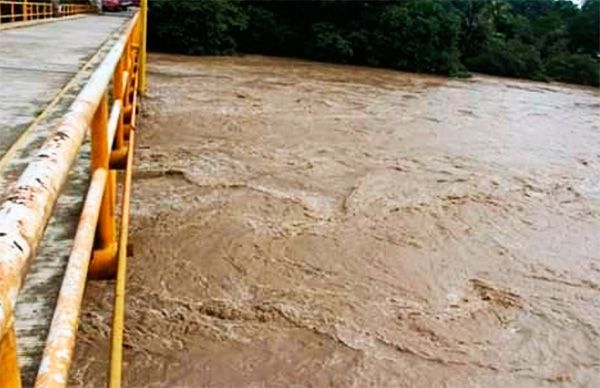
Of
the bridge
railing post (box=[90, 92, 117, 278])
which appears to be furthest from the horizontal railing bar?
railing post (box=[90, 92, 117, 278])

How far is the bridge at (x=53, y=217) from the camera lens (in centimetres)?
72

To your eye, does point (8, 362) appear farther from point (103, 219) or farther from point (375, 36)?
point (375, 36)

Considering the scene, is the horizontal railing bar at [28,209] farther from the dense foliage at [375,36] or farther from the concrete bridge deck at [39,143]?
the dense foliage at [375,36]

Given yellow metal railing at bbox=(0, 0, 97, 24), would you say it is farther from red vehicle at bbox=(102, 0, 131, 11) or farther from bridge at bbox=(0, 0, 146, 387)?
bridge at bbox=(0, 0, 146, 387)

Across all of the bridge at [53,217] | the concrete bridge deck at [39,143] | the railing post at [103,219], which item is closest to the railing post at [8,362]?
A: the bridge at [53,217]

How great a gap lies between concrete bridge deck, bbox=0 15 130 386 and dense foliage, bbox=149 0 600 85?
52.1ft

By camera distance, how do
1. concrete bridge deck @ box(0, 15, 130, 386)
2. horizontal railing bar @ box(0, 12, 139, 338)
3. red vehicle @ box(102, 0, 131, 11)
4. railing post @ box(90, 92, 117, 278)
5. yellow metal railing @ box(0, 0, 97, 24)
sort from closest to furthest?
horizontal railing bar @ box(0, 12, 139, 338) → concrete bridge deck @ box(0, 15, 130, 386) → railing post @ box(90, 92, 117, 278) → yellow metal railing @ box(0, 0, 97, 24) → red vehicle @ box(102, 0, 131, 11)

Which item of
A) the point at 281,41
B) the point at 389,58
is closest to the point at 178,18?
the point at 281,41

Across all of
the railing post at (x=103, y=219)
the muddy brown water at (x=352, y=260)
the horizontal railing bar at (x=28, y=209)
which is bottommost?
the muddy brown water at (x=352, y=260)

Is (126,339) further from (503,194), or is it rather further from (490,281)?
(503,194)

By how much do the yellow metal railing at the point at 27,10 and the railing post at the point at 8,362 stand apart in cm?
987

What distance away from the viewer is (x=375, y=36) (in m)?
22.2

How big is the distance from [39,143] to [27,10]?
11335 millimetres

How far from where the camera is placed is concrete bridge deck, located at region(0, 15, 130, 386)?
139cm
